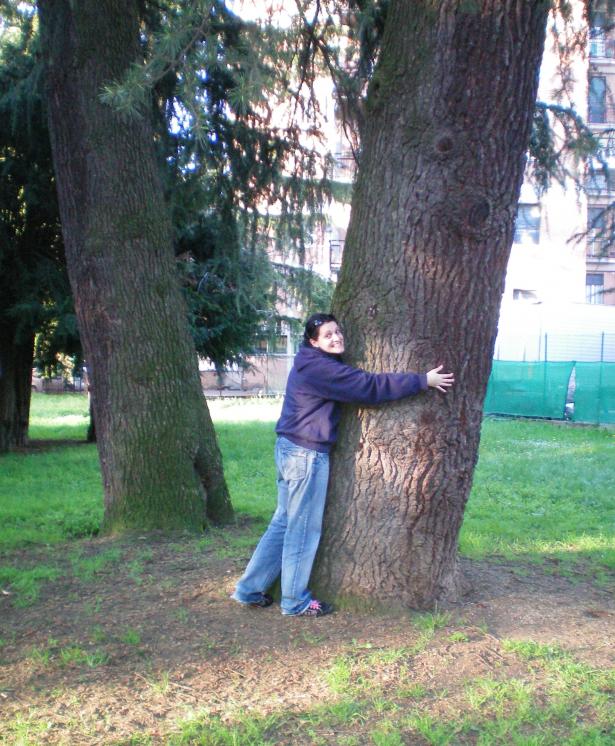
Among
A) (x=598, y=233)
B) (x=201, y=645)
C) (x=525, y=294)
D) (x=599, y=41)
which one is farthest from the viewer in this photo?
(x=525, y=294)

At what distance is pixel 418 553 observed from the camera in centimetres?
457

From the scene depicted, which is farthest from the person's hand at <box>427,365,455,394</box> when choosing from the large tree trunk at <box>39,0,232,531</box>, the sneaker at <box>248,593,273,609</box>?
the large tree trunk at <box>39,0,232,531</box>

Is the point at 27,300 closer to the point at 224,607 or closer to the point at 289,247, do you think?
the point at 289,247

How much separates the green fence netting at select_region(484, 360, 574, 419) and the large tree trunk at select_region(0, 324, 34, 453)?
1167 centimetres

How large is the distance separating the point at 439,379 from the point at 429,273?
1.84 ft

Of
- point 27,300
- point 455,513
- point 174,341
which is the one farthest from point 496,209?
point 27,300

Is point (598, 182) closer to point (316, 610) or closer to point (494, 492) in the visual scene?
point (494, 492)

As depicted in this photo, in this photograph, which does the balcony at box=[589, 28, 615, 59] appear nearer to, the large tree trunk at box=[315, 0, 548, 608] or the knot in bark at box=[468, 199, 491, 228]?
the large tree trunk at box=[315, 0, 548, 608]

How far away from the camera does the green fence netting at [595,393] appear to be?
20656mm

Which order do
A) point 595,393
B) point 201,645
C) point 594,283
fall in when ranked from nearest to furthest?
point 201,645, point 595,393, point 594,283

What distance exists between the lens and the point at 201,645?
4.20 m

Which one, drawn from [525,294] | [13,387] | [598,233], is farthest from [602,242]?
[525,294]

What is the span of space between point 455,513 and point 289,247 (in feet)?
14.6

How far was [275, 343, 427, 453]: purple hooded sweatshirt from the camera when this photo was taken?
437cm
